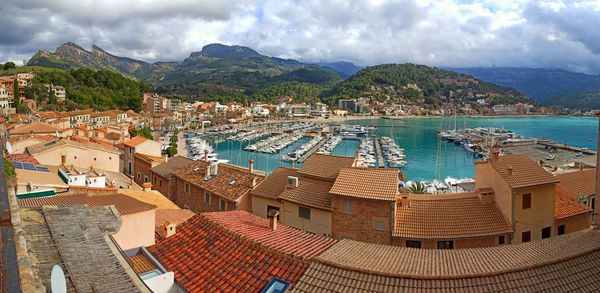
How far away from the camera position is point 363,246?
9445 millimetres

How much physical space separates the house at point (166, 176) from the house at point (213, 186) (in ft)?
1.47

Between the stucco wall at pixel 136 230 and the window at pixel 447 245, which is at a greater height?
the stucco wall at pixel 136 230

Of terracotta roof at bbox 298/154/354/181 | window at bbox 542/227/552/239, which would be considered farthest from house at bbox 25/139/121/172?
window at bbox 542/227/552/239

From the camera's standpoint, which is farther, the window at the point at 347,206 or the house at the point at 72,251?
the window at the point at 347,206

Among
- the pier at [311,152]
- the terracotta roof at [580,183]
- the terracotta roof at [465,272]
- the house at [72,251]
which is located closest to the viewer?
the house at [72,251]

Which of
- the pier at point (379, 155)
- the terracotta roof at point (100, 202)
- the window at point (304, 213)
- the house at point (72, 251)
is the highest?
the house at point (72, 251)

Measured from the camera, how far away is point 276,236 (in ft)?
33.0

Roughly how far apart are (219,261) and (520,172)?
10985mm

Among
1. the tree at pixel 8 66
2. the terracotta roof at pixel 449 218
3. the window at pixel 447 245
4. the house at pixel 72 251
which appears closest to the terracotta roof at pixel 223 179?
the terracotta roof at pixel 449 218

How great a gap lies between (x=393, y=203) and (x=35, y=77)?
258 ft

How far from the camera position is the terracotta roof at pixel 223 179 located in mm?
20077

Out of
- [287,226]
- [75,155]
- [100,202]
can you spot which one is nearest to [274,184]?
[287,226]

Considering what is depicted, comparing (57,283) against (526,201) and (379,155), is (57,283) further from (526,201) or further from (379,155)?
(379,155)

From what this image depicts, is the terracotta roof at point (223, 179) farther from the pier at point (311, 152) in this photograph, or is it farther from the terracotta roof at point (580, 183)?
the pier at point (311, 152)
